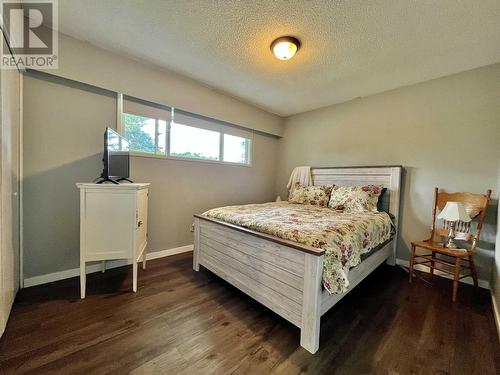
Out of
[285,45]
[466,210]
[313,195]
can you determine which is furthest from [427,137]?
[285,45]

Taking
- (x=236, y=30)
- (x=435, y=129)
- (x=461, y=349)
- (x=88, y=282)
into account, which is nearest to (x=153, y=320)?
(x=88, y=282)

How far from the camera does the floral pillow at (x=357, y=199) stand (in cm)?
264

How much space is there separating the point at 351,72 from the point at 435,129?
50.4 inches

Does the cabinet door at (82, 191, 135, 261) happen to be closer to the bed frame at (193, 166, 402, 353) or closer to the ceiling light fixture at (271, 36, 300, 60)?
the bed frame at (193, 166, 402, 353)

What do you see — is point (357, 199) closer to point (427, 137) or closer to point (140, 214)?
point (427, 137)

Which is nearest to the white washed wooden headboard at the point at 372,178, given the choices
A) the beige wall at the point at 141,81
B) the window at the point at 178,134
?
the window at the point at 178,134

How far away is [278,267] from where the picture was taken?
1.56 m

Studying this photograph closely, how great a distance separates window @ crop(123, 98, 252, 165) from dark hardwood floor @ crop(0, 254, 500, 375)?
1668 mm

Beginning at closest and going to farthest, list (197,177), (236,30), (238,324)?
(238,324)
(236,30)
(197,177)

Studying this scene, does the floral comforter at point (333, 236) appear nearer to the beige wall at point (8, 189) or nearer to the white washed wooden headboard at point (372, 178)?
the white washed wooden headboard at point (372, 178)

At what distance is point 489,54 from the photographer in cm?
206

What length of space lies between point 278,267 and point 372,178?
7.33ft

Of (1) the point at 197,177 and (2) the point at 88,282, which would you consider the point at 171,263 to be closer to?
(2) the point at 88,282

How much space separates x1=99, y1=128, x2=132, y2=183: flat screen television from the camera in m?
1.87
